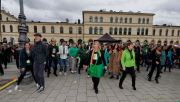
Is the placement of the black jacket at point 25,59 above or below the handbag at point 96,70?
above

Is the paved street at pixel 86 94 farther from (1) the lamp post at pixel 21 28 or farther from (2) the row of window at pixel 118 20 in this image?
(2) the row of window at pixel 118 20

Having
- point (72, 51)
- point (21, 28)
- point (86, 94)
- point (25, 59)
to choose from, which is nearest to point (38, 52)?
point (25, 59)

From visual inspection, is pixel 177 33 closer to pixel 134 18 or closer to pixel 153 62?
pixel 134 18

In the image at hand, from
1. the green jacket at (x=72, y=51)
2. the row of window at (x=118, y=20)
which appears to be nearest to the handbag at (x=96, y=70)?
the green jacket at (x=72, y=51)

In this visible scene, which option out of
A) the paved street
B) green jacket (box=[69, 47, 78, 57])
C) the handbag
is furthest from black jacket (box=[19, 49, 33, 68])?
green jacket (box=[69, 47, 78, 57])

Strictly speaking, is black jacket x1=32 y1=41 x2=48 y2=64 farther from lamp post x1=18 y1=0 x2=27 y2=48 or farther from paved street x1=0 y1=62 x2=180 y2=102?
lamp post x1=18 y1=0 x2=27 y2=48

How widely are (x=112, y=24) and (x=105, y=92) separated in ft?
154

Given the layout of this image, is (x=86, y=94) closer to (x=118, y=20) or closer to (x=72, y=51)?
(x=72, y=51)

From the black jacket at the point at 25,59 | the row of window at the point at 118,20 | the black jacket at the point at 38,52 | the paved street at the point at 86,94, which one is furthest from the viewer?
the row of window at the point at 118,20

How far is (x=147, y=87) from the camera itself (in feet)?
19.4

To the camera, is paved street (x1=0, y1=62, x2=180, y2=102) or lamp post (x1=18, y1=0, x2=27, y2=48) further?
lamp post (x1=18, y1=0, x2=27, y2=48)

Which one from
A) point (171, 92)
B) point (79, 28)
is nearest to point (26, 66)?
point (171, 92)

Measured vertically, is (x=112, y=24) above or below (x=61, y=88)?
above

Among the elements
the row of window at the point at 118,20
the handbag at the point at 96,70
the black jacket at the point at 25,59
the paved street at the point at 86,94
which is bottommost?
the paved street at the point at 86,94
